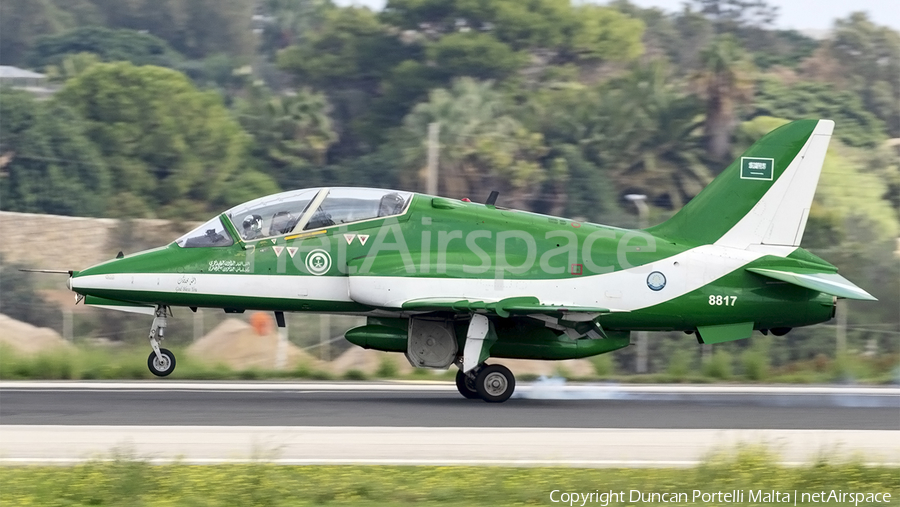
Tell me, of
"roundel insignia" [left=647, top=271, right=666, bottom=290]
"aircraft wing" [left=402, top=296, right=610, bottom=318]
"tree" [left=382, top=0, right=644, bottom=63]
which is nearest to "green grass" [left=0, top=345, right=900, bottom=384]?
"roundel insignia" [left=647, top=271, right=666, bottom=290]

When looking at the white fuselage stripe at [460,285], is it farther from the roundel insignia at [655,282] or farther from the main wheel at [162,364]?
the main wheel at [162,364]

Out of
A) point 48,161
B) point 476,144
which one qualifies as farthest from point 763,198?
point 48,161

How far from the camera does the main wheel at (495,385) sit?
1523 cm

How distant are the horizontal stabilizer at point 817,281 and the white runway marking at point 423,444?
9.04ft

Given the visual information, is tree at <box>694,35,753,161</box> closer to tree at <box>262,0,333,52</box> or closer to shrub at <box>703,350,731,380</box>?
shrub at <box>703,350,731,380</box>

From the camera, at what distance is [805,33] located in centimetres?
11662

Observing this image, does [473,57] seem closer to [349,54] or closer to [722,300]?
[349,54]

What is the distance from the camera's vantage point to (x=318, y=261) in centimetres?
1527

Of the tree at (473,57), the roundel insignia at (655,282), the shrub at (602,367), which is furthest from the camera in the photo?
the tree at (473,57)

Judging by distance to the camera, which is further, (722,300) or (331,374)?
(331,374)

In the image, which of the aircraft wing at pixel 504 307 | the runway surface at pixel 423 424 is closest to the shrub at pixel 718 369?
the runway surface at pixel 423 424

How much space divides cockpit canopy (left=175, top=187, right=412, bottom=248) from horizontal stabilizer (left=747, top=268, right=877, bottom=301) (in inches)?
205

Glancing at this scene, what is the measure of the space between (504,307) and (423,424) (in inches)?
92.2

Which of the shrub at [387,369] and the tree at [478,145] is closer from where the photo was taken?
the shrub at [387,369]
